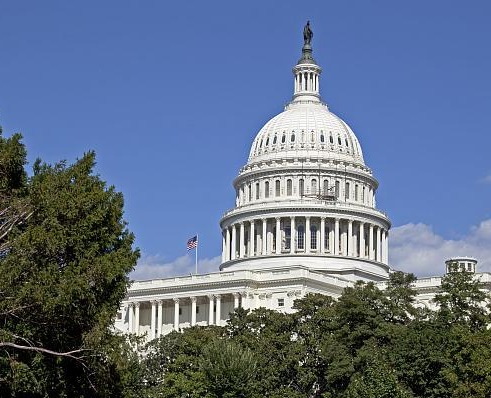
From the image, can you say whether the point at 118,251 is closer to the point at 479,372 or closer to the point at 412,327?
the point at 479,372

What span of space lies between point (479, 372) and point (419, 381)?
14.0 meters

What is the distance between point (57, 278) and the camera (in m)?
79.4

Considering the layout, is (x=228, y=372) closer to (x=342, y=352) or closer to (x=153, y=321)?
(x=342, y=352)

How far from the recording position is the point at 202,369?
114m

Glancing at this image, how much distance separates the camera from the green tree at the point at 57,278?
78500 mm

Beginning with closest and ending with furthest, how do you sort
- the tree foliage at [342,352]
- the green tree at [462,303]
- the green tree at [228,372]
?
the tree foliage at [342,352] → the green tree at [228,372] → the green tree at [462,303]

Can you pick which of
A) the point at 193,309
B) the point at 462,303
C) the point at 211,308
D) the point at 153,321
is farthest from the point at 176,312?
the point at 462,303

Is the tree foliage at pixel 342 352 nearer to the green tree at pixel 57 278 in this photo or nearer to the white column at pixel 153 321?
the green tree at pixel 57 278

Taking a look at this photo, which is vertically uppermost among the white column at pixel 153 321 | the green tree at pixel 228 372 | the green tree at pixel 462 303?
the white column at pixel 153 321

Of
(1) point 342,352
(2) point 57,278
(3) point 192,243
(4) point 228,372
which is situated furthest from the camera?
(3) point 192,243

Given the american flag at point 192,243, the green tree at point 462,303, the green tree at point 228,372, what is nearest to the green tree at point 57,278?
the green tree at point 228,372

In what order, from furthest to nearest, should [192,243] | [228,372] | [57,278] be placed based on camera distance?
[192,243], [228,372], [57,278]

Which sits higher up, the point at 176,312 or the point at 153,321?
the point at 176,312

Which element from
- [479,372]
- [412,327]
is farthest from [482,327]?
[479,372]
